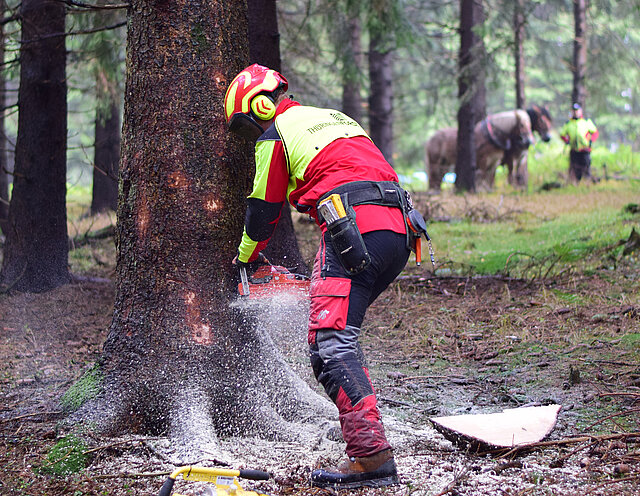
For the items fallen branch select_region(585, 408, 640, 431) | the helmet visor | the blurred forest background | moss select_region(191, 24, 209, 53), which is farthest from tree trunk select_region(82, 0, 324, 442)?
fallen branch select_region(585, 408, 640, 431)

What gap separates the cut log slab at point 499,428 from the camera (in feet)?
11.0

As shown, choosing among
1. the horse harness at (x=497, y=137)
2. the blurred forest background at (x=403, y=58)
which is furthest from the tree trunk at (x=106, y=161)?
Result: the horse harness at (x=497, y=137)

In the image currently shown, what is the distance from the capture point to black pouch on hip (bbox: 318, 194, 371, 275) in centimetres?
319

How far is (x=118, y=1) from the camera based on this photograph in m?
7.35

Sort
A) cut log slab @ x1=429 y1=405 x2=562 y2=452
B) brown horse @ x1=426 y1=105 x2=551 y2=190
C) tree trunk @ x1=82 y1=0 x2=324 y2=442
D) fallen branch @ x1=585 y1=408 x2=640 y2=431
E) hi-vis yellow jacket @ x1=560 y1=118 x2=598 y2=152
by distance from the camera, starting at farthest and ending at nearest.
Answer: brown horse @ x1=426 y1=105 x2=551 y2=190
hi-vis yellow jacket @ x1=560 y1=118 x2=598 y2=152
tree trunk @ x1=82 y1=0 x2=324 y2=442
fallen branch @ x1=585 y1=408 x2=640 y2=431
cut log slab @ x1=429 y1=405 x2=562 y2=452

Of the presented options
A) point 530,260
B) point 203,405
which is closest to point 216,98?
point 203,405

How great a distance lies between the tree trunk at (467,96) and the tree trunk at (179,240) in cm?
1180

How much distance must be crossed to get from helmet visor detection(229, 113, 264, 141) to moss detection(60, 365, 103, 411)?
66.6 inches

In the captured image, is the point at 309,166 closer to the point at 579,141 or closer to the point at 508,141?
the point at 579,141

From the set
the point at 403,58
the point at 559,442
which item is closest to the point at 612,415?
the point at 559,442

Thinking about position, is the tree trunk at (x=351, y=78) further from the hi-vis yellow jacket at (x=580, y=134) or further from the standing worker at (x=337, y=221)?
the standing worker at (x=337, y=221)

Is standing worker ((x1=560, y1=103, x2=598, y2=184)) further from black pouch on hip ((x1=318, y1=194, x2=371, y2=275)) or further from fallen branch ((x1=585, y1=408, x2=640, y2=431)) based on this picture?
black pouch on hip ((x1=318, y1=194, x2=371, y2=275))

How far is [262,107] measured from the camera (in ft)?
11.9

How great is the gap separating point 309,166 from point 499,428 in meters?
1.73
